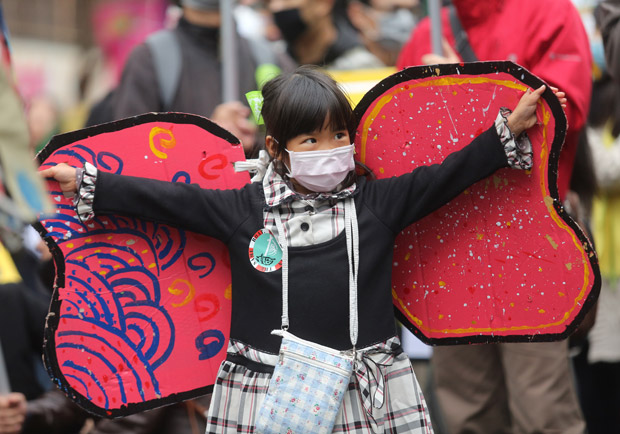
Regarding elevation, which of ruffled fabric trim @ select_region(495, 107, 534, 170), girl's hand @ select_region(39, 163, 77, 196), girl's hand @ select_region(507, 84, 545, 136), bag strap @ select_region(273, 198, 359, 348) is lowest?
bag strap @ select_region(273, 198, 359, 348)

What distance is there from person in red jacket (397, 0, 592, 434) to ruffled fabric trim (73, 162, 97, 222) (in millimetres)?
1263

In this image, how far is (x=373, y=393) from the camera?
8.76 feet

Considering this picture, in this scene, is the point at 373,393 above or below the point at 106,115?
below

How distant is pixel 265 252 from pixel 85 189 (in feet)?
1.90

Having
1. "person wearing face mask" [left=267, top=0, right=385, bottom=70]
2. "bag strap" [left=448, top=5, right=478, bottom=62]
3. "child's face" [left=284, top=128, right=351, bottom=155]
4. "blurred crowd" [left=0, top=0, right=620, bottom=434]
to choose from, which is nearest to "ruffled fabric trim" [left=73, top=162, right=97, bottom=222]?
"blurred crowd" [left=0, top=0, right=620, bottom=434]

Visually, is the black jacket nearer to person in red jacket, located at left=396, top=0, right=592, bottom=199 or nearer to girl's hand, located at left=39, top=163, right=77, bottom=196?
girl's hand, located at left=39, top=163, right=77, bottom=196

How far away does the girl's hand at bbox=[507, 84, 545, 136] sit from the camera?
2.73 metres

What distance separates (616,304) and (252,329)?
2.24 m

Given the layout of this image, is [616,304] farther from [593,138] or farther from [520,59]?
[520,59]

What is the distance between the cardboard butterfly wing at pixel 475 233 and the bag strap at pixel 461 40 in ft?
2.08

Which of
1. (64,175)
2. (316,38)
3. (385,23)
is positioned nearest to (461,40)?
(64,175)

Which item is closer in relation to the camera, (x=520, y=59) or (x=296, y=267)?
(x=296, y=267)

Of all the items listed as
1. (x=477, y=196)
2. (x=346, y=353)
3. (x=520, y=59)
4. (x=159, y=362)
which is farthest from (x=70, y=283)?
(x=520, y=59)

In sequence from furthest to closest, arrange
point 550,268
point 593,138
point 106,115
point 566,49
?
point 106,115 → point 593,138 → point 566,49 → point 550,268
